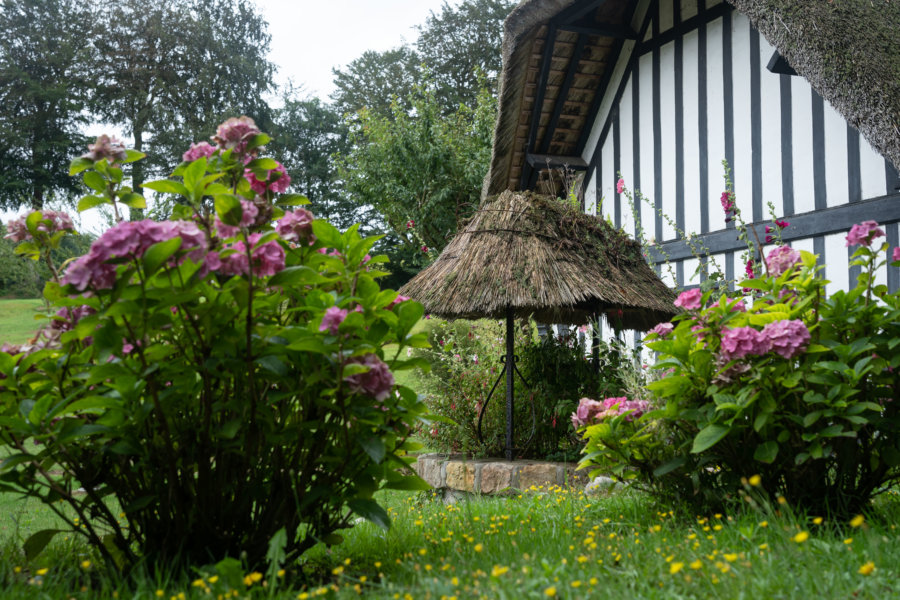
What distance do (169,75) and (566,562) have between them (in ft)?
88.5

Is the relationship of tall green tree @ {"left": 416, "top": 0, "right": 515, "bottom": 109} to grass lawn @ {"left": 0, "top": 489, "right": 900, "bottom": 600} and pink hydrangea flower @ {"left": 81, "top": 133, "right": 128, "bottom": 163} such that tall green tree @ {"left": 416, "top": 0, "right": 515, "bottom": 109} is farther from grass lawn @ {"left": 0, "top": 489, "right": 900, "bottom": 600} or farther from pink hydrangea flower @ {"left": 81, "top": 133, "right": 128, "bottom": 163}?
pink hydrangea flower @ {"left": 81, "top": 133, "right": 128, "bottom": 163}

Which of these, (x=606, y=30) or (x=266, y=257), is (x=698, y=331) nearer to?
(x=266, y=257)

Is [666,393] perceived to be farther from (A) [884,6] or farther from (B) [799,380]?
(A) [884,6]

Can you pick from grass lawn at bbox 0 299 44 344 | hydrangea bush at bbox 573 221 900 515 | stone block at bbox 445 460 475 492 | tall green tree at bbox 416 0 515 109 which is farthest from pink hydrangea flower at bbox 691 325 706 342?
tall green tree at bbox 416 0 515 109

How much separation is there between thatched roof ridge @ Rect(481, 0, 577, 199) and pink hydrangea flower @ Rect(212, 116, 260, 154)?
5221mm

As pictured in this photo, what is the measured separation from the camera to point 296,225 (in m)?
2.05

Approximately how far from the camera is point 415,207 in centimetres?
1402

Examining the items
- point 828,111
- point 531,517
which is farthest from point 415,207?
point 531,517

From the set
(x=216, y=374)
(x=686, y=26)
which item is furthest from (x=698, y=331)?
(x=686, y=26)

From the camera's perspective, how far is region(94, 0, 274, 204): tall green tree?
2406cm

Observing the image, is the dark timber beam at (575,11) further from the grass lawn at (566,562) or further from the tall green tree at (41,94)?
the tall green tree at (41,94)

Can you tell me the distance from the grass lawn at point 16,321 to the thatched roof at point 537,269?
15.3 metres

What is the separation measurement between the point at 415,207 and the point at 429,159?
1016 millimetres

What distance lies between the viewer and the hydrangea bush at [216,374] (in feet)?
5.90
